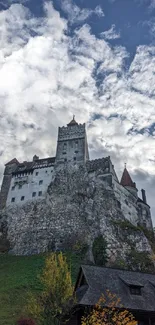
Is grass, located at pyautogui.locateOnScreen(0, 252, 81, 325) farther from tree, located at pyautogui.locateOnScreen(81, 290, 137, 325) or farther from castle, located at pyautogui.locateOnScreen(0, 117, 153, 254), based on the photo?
tree, located at pyautogui.locateOnScreen(81, 290, 137, 325)

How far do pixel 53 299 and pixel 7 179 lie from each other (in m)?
49.9

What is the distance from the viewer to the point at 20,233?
62438 millimetres

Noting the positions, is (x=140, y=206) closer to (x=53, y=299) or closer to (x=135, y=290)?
(x=135, y=290)

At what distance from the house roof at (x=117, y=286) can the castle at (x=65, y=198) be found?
26.6 m

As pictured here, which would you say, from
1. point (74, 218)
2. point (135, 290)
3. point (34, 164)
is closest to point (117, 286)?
point (135, 290)

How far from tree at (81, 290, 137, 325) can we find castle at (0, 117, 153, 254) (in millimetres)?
32067

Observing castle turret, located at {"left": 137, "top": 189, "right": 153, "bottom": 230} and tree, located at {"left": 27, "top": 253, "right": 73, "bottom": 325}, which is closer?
tree, located at {"left": 27, "top": 253, "right": 73, "bottom": 325}

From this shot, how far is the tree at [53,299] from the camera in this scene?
24.4 meters

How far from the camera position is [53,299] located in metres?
25.5

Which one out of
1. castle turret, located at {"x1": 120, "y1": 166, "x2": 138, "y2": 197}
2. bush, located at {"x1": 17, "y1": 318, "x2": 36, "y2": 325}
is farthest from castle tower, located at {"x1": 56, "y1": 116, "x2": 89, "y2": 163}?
bush, located at {"x1": 17, "y1": 318, "x2": 36, "y2": 325}

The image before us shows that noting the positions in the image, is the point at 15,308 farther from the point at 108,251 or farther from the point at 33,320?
the point at 108,251

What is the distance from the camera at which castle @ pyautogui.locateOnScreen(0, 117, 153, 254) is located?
60.1 m

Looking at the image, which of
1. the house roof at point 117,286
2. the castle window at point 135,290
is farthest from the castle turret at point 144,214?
the castle window at point 135,290

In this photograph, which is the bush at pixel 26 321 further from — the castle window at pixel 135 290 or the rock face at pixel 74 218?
the rock face at pixel 74 218
